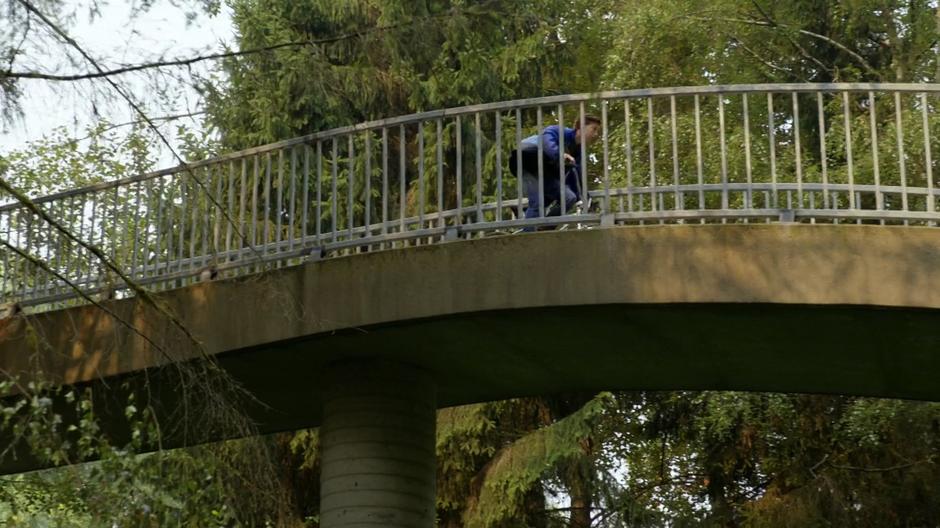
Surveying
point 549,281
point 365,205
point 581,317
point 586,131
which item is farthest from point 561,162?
point 365,205

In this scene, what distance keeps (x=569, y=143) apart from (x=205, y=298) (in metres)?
2.74

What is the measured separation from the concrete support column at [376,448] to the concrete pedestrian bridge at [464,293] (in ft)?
A: 0.06

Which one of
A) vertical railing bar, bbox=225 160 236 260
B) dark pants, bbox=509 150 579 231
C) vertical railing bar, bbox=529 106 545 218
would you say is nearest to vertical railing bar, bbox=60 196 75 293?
vertical railing bar, bbox=225 160 236 260

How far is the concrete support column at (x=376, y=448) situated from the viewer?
10.4m

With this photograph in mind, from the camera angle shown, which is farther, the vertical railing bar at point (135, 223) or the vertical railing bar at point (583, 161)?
the vertical railing bar at point (135, 223)

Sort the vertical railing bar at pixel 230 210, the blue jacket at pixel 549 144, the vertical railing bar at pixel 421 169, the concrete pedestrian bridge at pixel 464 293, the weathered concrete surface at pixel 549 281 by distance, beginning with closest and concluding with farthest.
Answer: the weathered concrete surface at pixel 549 281
the concrete pedestrian bridge at pixel 464 293
the vertical railing bar at pixel 421 169
the blue jacket at pixel 549 144
the vertical railing bar at pixel 230 210

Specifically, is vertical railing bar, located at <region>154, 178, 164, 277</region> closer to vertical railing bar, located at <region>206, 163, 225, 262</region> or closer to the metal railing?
the metal railing

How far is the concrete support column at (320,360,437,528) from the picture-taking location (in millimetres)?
10398

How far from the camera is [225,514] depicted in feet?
29.6

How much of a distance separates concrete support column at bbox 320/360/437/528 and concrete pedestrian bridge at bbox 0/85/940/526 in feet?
0.06

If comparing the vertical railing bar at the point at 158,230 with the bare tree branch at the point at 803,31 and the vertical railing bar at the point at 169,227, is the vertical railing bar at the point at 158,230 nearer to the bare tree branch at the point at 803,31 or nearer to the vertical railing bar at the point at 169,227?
the vertical railing bar at the point at 169,227

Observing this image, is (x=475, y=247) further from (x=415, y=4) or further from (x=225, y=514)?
(x=415, y=4)

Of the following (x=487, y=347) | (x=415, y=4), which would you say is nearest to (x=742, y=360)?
(x=487, y=347)

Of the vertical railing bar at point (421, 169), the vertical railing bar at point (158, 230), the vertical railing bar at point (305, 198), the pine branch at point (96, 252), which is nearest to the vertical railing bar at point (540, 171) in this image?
the vertical railing bar at point (421, 169)
